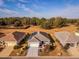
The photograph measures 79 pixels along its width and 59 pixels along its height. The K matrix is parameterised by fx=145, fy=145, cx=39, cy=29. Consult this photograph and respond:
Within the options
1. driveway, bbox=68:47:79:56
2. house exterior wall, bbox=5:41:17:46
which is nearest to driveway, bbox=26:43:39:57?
house exterior wall, bbox=5:41:17:46

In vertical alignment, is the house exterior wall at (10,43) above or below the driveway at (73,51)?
above

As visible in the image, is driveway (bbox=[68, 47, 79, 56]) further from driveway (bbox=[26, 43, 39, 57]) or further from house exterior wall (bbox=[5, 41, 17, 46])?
house exterior wall (bbox=[5, 41, 17, 46])

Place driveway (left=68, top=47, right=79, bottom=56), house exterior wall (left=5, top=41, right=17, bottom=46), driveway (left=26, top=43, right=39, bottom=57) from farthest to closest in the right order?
house exterior wall (left=5, top=41, right=17, bottom=46) → driveway (left=68, top=47, right=79, bottom=56) → driveway (left=26, top=43, right=39, bottom=57)

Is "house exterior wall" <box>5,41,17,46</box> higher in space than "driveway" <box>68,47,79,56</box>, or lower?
higher

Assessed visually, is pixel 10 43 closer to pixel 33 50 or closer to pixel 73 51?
pixel 33 50

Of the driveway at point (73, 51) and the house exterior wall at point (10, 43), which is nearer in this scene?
the driveway at point (73, 51)

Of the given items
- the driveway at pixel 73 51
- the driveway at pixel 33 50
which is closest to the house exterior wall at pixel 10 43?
the driveway at pixel 33 50

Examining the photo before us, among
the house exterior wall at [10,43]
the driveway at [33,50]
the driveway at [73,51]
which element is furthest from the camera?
the house exterior wall at [10,43]

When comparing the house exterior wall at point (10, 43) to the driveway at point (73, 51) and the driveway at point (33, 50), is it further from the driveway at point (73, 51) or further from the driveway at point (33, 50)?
the driveway at point (73, 51)

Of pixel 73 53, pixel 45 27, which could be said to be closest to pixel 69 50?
pixel 73 53

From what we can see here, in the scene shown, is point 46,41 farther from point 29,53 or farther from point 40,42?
point 29,53

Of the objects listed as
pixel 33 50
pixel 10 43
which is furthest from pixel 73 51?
pixel 10 43
